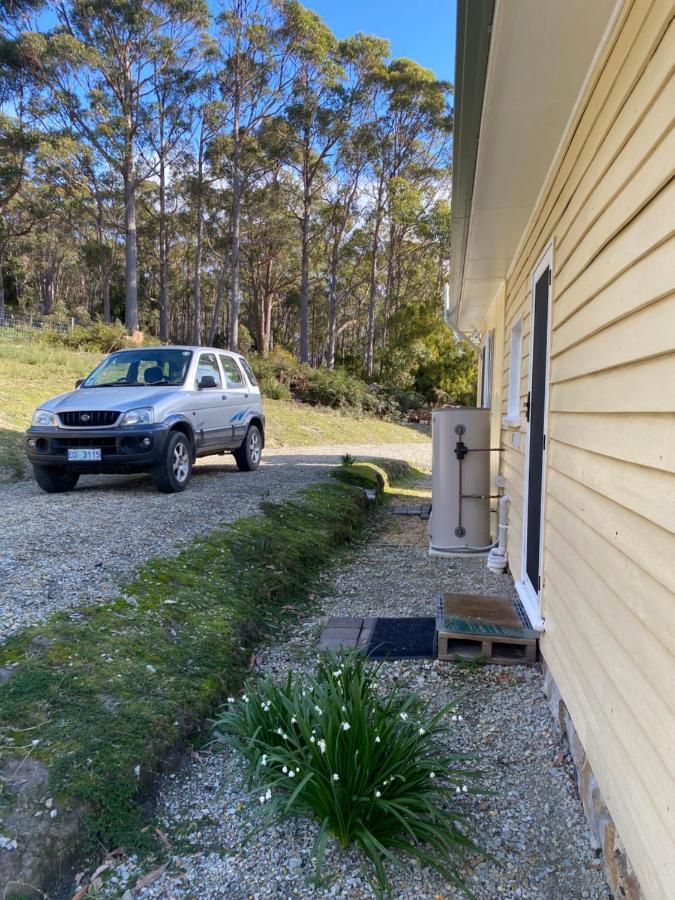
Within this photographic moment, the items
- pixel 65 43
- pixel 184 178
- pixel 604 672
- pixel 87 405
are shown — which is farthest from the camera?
pixel 184 178

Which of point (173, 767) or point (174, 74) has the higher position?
point (174, 74)

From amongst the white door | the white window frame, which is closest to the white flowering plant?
the white door

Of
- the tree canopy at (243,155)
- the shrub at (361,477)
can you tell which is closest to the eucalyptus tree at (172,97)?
the tree canopy at (243,155)

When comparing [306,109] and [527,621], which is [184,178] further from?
[527,621]

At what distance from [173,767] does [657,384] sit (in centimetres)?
230

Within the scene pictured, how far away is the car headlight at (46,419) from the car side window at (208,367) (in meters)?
1.76

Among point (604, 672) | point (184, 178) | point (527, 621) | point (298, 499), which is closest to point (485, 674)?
point (527, 621)

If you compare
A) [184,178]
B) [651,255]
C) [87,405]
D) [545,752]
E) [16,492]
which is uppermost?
→ [184,178]

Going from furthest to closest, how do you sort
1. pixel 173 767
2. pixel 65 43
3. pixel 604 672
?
pixel 65 43
pixel 173 767
pixel 604 672

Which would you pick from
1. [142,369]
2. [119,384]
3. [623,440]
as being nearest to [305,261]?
[142,369]

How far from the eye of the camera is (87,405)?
6.41 m

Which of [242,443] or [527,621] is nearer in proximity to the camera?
[527,621]

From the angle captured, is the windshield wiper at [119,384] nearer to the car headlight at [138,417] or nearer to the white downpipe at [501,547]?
the car headlight at [138,417]

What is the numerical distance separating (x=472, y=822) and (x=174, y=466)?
531cm
